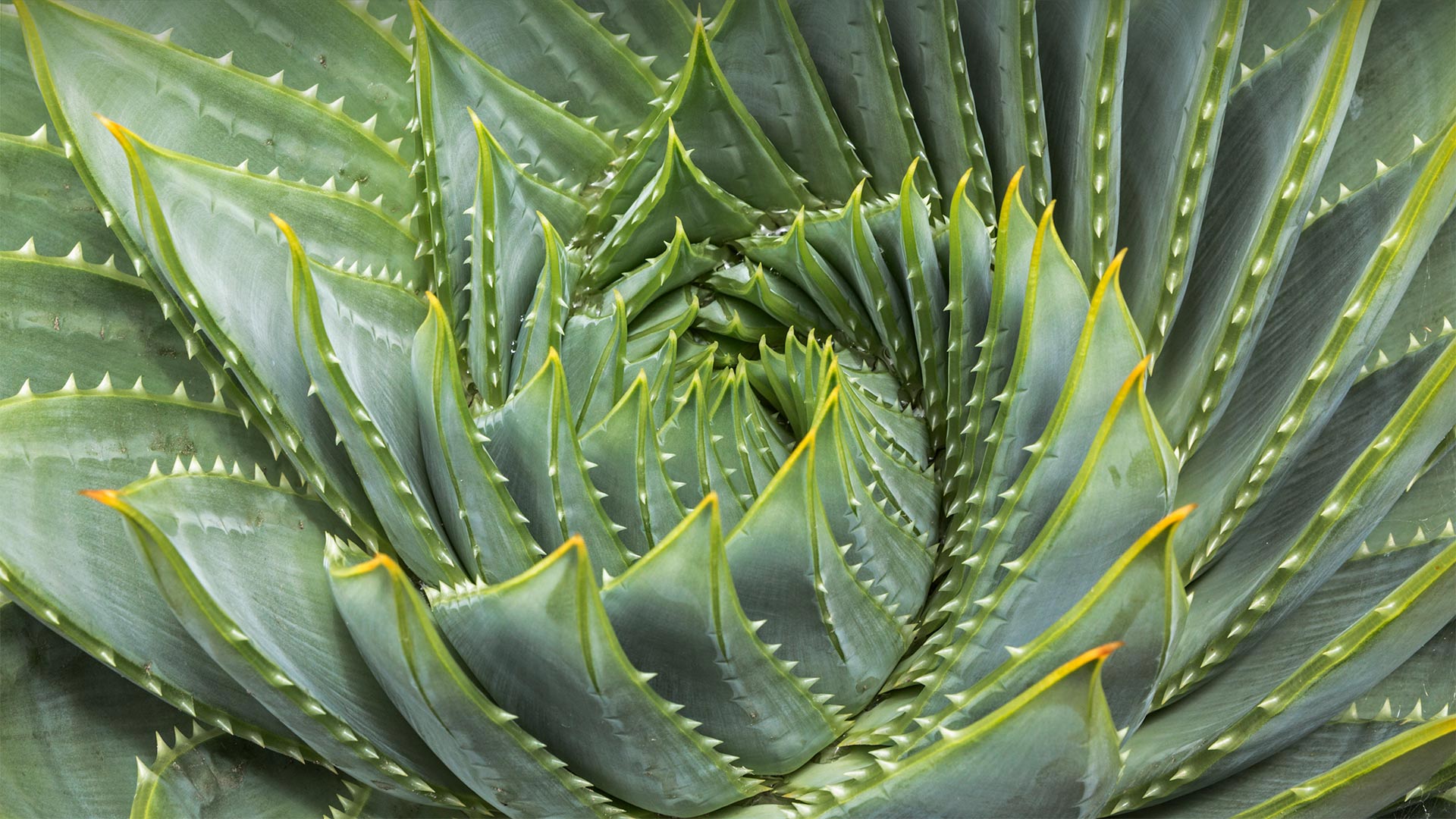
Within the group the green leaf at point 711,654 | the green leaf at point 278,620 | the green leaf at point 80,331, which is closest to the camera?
the green leaf at point 711,654

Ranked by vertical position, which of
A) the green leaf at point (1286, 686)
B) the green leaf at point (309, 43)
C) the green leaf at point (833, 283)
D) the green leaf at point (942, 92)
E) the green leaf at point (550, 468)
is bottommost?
the green leaf at point (1286, 686)

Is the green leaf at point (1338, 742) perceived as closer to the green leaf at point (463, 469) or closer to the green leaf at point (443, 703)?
the green leaf at point (443, 703)

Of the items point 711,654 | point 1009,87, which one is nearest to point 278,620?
point 711,654

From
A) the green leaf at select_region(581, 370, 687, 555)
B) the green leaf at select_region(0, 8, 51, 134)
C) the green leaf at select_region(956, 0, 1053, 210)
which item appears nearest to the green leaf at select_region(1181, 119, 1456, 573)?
the green leaf at select_region(956, 0, 1053, 210)

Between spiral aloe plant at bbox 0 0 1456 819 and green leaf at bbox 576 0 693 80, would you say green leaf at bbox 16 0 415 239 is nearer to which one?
spiral aloe plant at bbox 0 0 1456 819

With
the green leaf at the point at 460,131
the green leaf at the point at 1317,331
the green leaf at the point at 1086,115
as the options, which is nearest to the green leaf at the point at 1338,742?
the green leaf at the point at 1317,331

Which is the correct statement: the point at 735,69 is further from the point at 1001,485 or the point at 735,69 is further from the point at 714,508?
the point at 714,508
